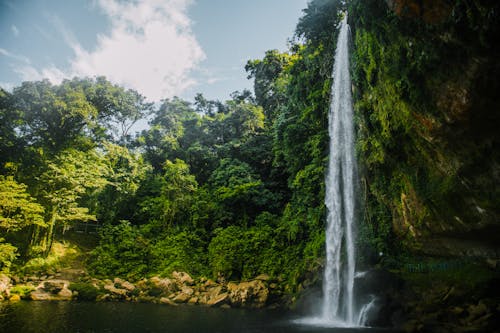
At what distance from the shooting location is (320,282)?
13805 millimetres

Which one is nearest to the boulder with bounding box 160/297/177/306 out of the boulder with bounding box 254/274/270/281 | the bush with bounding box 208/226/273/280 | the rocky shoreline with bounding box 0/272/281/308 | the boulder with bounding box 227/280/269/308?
the rocky shoreline with bounding box 0/272/281/308

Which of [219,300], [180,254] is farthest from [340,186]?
[180,254]

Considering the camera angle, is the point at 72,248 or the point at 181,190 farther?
the point at 181,190

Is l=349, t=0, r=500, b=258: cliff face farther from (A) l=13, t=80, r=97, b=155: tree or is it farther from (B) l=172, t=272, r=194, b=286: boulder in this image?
(A) l=13, t=80, r=97, b=155: tree

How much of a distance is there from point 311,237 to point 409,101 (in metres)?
10.3

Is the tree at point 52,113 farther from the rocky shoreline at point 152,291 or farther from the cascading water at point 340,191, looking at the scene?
the cascading water at point 340,191

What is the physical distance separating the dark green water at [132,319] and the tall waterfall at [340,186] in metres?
2.96

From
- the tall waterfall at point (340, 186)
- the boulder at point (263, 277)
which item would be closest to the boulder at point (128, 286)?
the boulder at point (263, 277)

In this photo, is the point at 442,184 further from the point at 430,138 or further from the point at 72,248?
the point at 72,248

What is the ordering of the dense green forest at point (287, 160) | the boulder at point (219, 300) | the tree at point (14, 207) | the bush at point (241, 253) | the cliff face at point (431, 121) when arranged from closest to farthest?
the cliff face at point (431, 121), the dense green forest at point (287, 160), the boulder at point (219, 300), the tree at point (14, 207), the bush at point (241, 253)

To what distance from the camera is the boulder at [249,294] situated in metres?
14.5

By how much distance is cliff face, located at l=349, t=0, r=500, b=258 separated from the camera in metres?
6.62

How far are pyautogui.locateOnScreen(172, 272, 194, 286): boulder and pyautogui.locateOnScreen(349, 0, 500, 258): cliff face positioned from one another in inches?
442

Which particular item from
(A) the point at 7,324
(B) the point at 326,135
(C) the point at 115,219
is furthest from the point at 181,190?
(A) the point at 7,324
